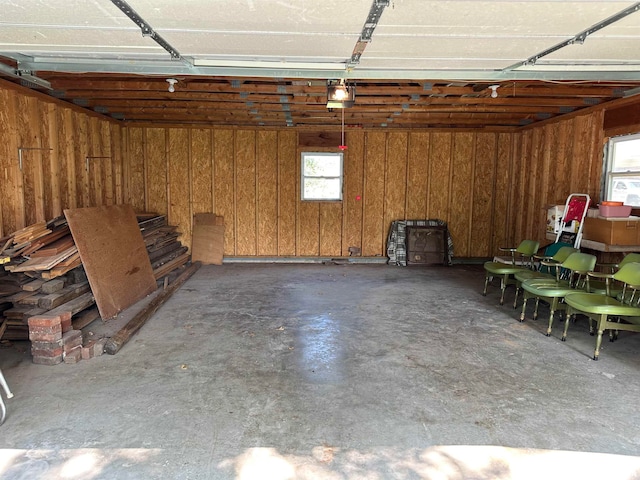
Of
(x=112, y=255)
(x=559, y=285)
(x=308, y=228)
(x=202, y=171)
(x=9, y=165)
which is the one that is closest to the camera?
(x=559, y=285)

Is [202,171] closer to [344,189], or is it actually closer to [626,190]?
[344,189]

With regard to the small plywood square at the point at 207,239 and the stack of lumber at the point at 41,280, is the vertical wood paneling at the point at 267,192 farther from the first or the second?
the stack of lumber at the point at 41,280

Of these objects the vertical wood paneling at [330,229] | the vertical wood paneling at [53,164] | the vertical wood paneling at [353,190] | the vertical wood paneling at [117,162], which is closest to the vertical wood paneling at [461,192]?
the vertical wood paneling at [353,190]

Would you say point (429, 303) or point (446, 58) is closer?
point (446, 58)

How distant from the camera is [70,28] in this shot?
252cm

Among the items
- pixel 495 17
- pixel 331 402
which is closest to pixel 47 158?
pixel 331 402

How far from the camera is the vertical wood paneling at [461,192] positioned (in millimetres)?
8484

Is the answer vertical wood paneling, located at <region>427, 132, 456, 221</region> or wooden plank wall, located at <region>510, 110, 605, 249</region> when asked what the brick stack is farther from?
vertical wood paneling, located at <region>427, 132, 456, 221</region>

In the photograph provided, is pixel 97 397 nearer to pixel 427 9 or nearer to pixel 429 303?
pixel 427 9

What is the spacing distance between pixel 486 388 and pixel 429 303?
240 cm

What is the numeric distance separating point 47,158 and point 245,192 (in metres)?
3.51

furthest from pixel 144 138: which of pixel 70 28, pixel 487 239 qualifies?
pixel 487 239

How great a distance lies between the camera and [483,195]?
862cm

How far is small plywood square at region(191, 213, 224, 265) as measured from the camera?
830 centimetres
